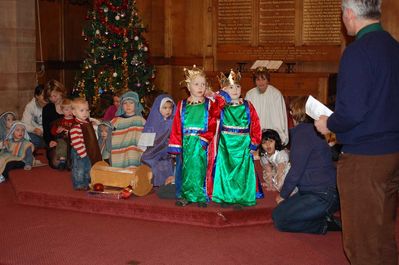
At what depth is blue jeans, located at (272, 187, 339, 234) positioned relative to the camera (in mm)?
5023

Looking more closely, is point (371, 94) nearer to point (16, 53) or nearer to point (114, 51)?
point (114, 51)

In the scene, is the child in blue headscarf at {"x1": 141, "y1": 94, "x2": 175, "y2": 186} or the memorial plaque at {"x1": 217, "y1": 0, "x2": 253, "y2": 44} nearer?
the child in blue headscarf at {"x1": 141, "y1": 94, "x2": 175, "y2": 186}

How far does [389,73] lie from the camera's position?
122 inches

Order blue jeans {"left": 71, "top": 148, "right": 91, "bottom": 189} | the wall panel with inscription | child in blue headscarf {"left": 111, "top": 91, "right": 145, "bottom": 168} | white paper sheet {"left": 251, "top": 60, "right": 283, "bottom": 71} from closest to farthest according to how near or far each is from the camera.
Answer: blue jeans {"left": 71, "top": 148, "right": 91, "bottom": 189} < child in blue headscarf {"left": 111, "top": 91, "right": 145, "bottom": 168} < white paper sheet {"left": 251, "top": 60, "right": 283, "bottom": 71} < the wall panel with inscription

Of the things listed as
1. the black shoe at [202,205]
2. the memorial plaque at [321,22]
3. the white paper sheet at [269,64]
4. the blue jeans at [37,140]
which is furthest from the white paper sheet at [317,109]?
the memorial plaque at [321,22]

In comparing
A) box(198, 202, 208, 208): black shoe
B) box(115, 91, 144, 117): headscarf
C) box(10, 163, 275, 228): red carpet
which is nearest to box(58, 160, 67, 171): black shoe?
box(10, 163, 275, 228): red carpet

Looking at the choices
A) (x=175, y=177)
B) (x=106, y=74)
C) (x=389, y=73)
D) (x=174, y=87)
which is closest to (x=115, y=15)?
(x=106, y=74)

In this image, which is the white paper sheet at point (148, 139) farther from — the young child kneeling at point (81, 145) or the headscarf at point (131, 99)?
the young child kneeling at point (81, 145)

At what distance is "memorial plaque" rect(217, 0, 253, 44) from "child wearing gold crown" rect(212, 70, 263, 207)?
6.97m

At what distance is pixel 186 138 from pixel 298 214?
4.33ft

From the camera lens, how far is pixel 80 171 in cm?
620

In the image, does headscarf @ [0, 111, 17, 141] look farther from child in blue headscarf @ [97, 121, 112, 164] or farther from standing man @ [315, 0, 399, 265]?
standing man @ [315, 0, 399, 265]

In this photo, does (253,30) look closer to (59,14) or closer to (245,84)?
(245,84)

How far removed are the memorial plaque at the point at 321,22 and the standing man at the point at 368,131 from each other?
8.40 m
